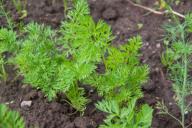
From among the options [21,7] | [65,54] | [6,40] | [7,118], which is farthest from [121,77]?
[21,7]

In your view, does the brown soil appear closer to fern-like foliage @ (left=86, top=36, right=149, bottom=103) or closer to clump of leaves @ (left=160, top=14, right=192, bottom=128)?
clump of leaves @ (left=160, top=14, right=192, bottom=128)

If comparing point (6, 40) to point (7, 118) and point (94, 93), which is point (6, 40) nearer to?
point (94, 93)

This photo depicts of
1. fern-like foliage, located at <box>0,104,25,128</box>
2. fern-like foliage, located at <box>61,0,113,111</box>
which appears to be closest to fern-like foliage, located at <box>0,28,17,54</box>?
fern-like foliage, located at <box>61,0,113,111</box>

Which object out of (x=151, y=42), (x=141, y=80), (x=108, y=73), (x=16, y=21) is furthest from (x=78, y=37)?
(x=16, y=21)

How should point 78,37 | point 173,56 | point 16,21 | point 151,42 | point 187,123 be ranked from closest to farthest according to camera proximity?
point 78,37, point 187,123, point 173,56, point 151,42, point 16,21

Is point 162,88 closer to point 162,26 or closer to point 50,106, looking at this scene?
point 162,26

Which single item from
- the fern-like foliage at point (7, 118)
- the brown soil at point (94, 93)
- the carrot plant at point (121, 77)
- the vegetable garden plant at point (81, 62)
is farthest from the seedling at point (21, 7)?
the fern-like foliage at point (7, 118)
